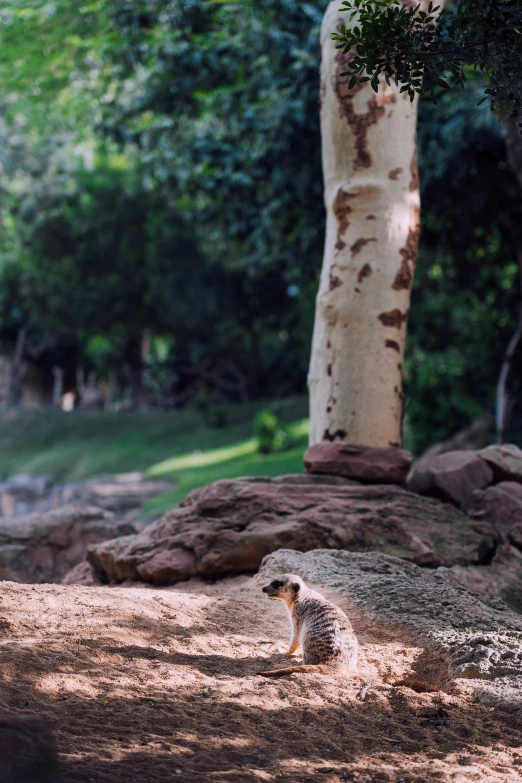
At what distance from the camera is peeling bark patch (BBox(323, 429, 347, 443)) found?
22.3ft

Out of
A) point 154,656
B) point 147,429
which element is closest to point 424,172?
point 154,656

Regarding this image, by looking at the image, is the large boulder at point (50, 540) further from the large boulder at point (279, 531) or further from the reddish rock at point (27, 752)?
the reddish rock at point (27, 752)

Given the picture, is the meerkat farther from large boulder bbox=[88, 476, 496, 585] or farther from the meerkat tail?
large boulder bbox=[88, 476, 496, 585]

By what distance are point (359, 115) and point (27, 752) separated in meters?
5.92

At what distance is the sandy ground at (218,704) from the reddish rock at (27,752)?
0.50 feet

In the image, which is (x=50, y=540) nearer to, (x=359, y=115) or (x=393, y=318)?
(x=393, y=318)

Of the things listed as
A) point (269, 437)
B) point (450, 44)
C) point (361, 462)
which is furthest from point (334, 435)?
point (269, 437)

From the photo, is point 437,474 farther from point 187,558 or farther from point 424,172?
point 424,172

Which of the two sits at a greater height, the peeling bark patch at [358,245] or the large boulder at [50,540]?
the peeling bark patch at [358,245]

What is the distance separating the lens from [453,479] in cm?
687

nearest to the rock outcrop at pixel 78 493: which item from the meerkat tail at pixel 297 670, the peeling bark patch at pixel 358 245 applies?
the peeling bark patch at pixel 358 245

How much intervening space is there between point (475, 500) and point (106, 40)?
1083 cm

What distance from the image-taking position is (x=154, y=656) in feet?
12.3

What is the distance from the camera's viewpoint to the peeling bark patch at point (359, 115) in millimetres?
6922
